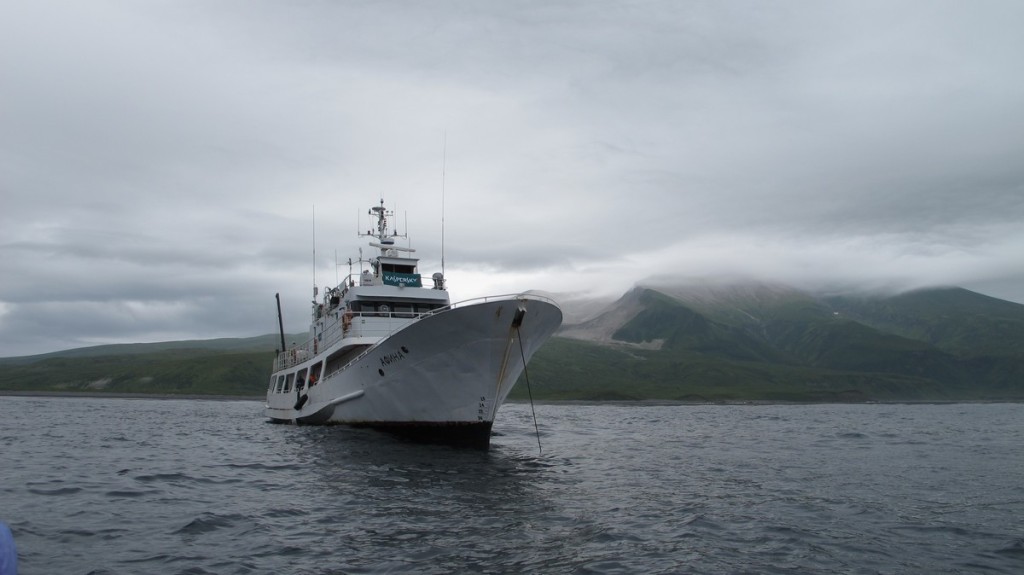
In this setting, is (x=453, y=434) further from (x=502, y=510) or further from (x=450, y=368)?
(x=502, y=510)

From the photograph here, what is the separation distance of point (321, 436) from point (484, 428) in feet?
28.7

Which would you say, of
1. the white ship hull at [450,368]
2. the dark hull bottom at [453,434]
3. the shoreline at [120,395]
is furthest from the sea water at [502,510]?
the shoreline at [120,395]

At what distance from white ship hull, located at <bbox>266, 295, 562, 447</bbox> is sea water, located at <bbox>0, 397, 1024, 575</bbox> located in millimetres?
1839

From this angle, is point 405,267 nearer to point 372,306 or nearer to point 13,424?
point 372,306

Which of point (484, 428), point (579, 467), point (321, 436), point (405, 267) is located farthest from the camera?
point (405, 267)

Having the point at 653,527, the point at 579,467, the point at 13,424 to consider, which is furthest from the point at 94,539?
the point at 13,424

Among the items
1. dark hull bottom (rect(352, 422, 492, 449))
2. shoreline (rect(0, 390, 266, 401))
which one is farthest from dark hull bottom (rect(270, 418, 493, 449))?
shoreline (rect(0, 390, 266, 401))

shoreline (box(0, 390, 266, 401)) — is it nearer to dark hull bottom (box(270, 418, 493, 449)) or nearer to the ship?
the ship

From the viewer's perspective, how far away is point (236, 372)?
18088 centimetres

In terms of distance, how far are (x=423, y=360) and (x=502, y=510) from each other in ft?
40.7

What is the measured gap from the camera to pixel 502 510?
16.1m

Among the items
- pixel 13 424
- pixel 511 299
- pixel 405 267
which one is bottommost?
pixel 13 424

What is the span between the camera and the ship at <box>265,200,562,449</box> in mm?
26984

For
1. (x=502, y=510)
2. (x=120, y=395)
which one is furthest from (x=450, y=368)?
(x=120, y=395)
